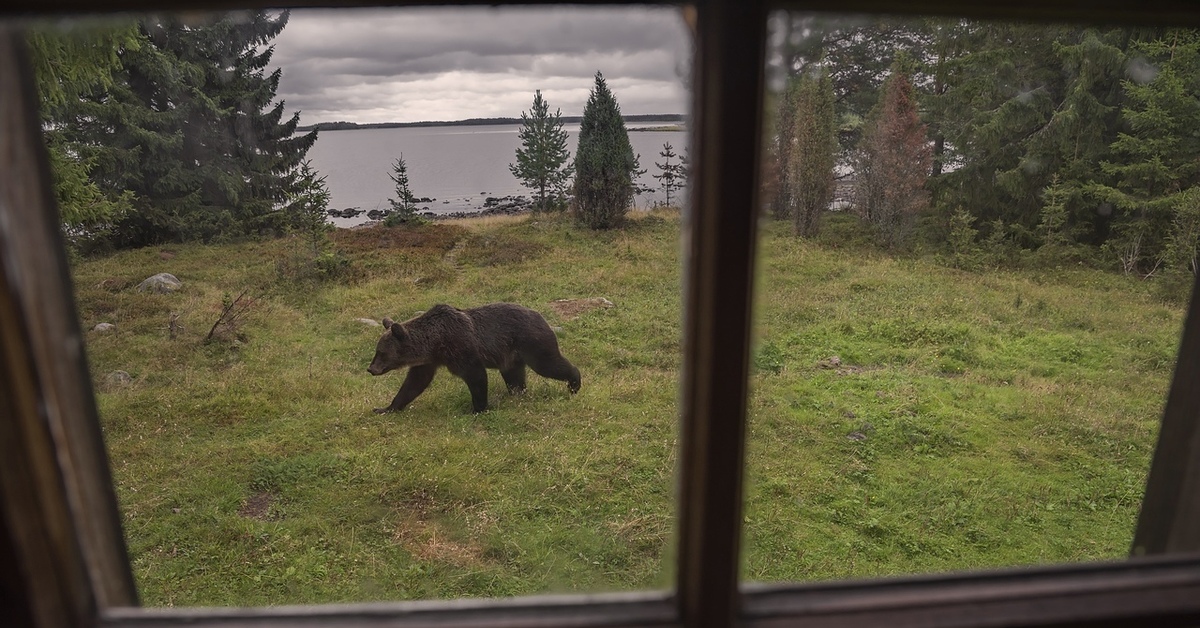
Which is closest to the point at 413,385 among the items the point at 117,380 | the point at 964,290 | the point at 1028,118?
the point at 117,380

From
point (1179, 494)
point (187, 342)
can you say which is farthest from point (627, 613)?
point (187, 342)

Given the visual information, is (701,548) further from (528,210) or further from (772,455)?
(528,210)

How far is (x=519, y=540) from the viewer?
4555 millimetres

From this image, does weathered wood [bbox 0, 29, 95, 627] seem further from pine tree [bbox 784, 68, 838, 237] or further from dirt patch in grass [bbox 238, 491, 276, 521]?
pine tree [bbox 784, 68, 838, 237]

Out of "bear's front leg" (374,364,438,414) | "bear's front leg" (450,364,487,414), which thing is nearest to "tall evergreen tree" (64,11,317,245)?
"bear's front leg" (374,364,438,414)

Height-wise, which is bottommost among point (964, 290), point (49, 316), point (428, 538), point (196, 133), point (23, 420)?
point (428, 538)

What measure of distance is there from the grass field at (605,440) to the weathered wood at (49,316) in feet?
11.1

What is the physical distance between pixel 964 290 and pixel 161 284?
13319mm

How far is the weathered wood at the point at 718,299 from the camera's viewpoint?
30.4 inches

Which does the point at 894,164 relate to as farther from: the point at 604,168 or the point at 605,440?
the point at 605,440

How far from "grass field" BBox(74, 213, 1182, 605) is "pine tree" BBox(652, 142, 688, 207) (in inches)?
273

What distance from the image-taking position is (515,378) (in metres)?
7.07

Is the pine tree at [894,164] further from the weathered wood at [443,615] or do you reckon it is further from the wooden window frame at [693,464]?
the weathered wood at [443,615]

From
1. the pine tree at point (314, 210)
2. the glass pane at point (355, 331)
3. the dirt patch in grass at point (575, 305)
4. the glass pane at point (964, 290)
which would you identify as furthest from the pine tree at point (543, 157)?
the dirt patch in grass at point (575, 305)
